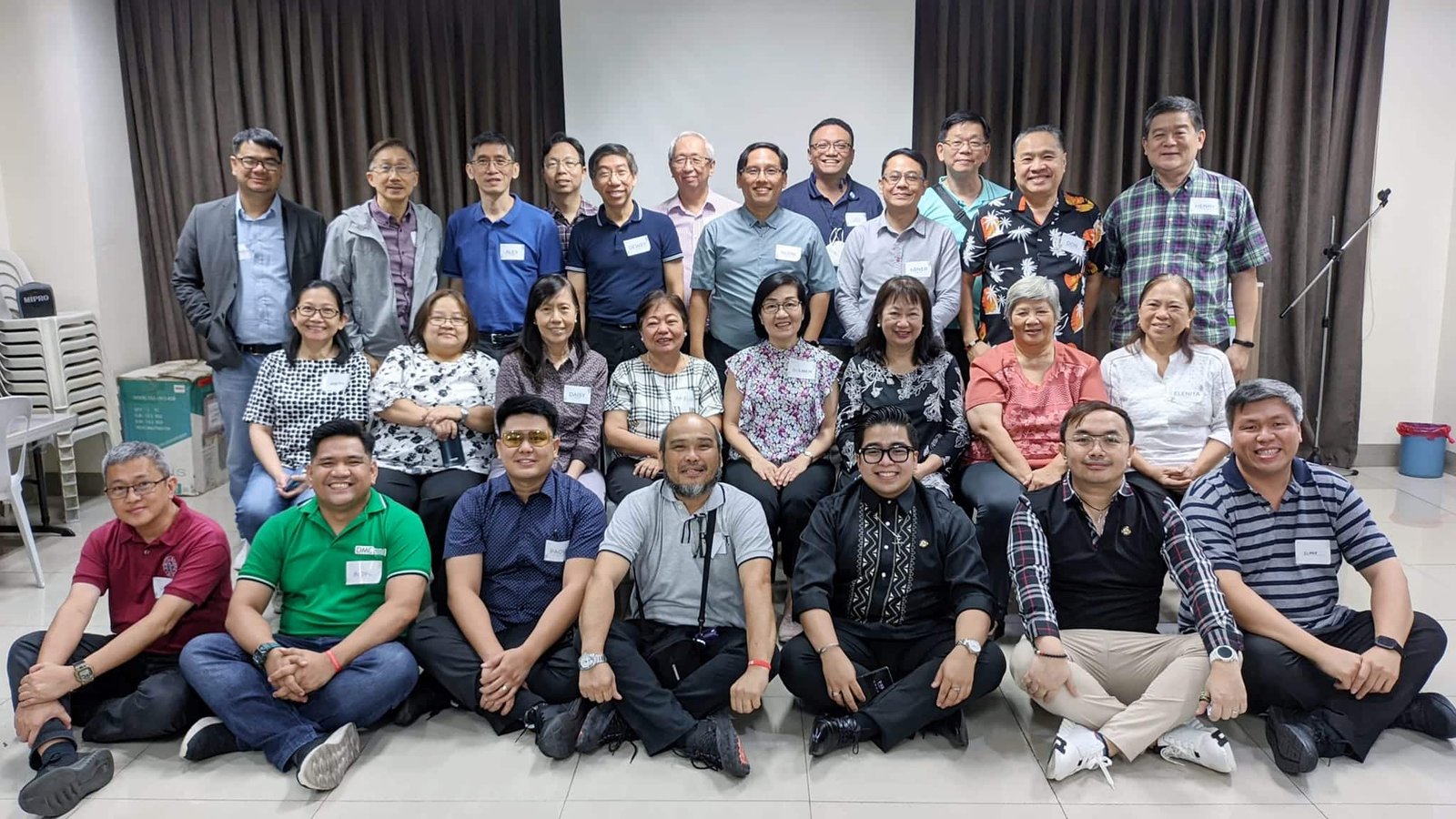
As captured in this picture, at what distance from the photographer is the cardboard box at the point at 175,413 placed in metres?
5.16

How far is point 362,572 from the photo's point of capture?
281cm

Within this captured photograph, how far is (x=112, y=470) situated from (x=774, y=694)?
6.47 feet

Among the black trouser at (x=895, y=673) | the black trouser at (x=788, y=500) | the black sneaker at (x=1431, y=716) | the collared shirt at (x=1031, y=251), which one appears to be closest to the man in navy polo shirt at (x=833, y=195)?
the collared shirt at (x=1031, y=251)

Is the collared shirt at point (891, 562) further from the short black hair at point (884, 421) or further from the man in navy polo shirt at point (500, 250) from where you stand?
the man in navy polo shirt at point (500, 250)

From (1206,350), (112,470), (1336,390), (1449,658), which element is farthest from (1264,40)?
(112,470)

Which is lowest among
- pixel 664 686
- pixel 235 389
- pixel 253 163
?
pixel 664 686

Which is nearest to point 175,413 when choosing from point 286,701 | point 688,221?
point 688,221

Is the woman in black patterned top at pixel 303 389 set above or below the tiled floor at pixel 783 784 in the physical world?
above

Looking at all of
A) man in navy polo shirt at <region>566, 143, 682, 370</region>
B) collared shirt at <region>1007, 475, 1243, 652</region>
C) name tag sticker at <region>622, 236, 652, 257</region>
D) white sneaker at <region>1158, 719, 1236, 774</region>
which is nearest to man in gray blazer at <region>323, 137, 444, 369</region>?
man in navy polo shirt at <region>566, 143, 682, 370</region>

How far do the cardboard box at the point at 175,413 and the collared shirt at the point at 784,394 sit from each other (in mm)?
3120

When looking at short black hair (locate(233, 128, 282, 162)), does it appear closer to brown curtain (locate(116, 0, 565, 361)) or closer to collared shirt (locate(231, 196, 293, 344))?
collared shirt (locate(231, 196, 293, 344))

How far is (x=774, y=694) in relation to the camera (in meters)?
3.03

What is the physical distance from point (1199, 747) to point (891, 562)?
0.90 metres

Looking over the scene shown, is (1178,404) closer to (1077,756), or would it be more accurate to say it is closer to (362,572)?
(1077,756)
